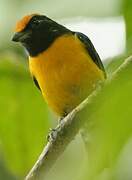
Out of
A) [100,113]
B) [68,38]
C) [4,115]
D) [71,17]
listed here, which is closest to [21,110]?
[4,115]

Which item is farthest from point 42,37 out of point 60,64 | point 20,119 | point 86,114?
point 86,114

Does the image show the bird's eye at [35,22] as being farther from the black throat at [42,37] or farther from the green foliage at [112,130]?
the green foliage at [112,130]

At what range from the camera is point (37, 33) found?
3.64m

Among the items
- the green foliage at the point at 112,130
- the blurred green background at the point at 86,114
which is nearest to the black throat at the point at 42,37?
the blurred green background at the point at 86,114

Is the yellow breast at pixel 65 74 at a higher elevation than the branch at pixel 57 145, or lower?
lower

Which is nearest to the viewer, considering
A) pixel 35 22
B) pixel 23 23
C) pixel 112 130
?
pixel 112 130

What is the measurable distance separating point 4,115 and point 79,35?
269cm

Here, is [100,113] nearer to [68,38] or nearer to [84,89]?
[84,89]

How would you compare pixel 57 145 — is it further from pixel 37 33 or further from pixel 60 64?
pixel 37 33

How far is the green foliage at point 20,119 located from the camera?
98 cm

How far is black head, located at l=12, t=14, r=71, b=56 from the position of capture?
345 cm

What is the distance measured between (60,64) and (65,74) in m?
0.11

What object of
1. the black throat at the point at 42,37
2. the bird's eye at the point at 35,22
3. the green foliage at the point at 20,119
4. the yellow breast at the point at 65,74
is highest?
the green foliage at the point at 20,119

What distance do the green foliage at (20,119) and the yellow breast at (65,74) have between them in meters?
2.10
